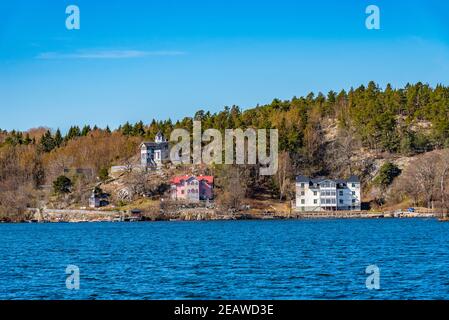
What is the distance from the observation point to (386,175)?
14188cm

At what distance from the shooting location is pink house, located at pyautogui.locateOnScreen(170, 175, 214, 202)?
145 metres

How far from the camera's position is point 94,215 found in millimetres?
140875

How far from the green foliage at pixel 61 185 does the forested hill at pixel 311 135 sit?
256 inches

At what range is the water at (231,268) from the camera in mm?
36844
